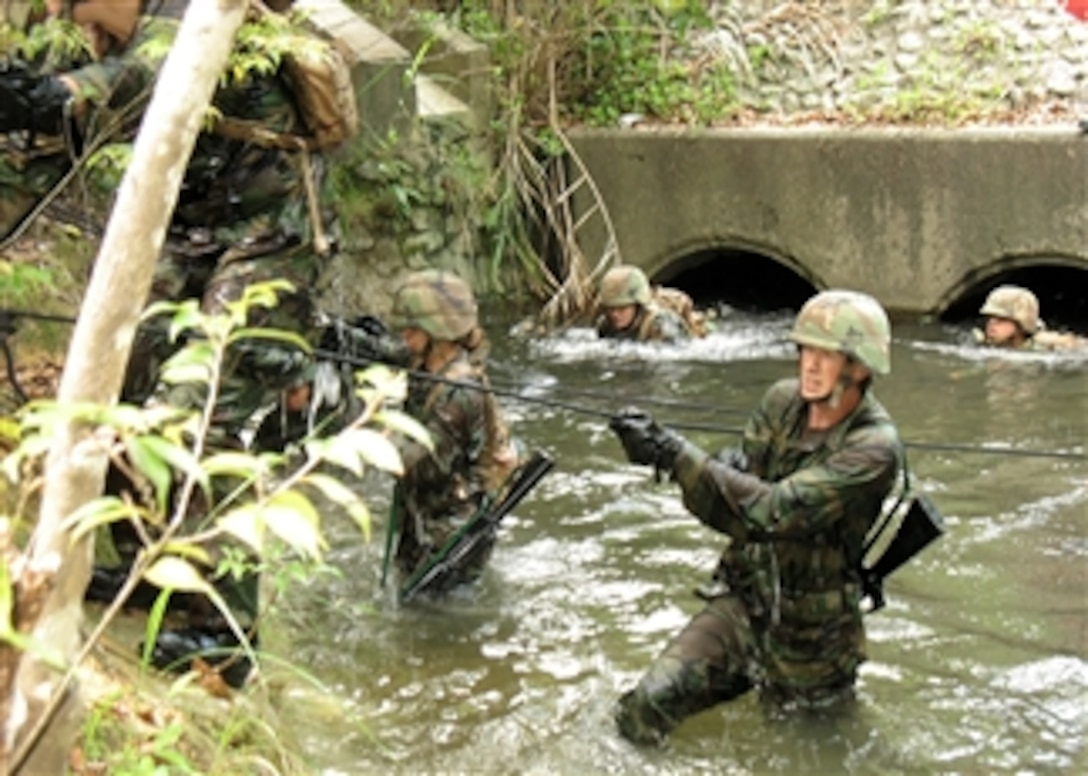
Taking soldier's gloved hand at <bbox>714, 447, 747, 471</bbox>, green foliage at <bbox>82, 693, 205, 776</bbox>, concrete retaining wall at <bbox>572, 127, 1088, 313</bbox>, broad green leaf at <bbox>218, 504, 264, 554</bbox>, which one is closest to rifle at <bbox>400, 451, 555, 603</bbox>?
soldier's gloved hand at <bbox>714, 447, 747, 471</bbox>

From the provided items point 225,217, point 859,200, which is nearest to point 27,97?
point 225,217

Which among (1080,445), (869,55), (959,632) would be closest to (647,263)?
(869,55)

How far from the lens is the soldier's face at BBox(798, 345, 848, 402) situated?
15.5 feet

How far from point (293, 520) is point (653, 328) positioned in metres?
9.53

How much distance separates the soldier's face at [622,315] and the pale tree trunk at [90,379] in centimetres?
849

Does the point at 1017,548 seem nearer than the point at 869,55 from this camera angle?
Yes

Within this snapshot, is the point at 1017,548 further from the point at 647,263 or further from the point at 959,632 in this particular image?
the point at 647,263

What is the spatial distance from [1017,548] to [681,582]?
1.78 m

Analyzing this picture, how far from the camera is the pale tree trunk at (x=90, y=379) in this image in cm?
223

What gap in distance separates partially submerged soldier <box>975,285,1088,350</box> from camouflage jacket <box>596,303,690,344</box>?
241 centimetres

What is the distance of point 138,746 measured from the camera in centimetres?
358

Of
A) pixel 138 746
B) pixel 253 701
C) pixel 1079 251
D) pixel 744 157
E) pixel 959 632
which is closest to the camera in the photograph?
pixel 138 746

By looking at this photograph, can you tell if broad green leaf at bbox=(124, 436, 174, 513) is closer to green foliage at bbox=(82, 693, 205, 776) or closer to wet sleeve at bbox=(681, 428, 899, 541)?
green foliage at bbox=(82, 693, 205, 776)

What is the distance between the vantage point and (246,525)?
191cm
